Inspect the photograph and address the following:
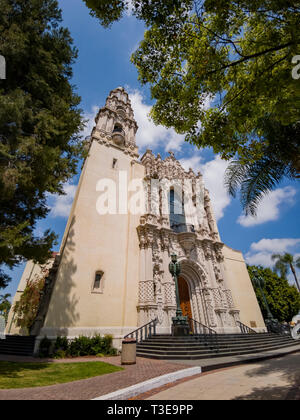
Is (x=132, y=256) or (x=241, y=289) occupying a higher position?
(x=132, y=256)

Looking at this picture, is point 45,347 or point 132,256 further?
point 132,256

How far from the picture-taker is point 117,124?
23484 millimetres

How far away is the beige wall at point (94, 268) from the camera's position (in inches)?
467

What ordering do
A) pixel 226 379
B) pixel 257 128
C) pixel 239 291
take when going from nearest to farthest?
pixel 226 379
pixel 257 128
pixel 239 291

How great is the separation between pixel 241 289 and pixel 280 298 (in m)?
10.0

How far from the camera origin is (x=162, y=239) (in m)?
17.1

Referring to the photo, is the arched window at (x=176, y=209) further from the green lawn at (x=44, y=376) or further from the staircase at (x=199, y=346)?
the green lawn at (x=44, y=376)

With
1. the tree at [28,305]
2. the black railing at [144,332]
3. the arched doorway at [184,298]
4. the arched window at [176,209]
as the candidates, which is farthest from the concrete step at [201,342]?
the tree at [28,305]

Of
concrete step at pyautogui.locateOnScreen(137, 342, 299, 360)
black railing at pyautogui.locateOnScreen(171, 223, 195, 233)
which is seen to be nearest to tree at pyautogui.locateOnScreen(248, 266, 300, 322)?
black railing at pyautogui.locateOnScreen(171, 223, 195, 233)

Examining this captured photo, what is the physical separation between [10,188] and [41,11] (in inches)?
359

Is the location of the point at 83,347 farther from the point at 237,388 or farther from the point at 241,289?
the point at 241,289

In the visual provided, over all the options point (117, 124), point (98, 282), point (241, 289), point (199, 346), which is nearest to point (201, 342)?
point (199, 346)
